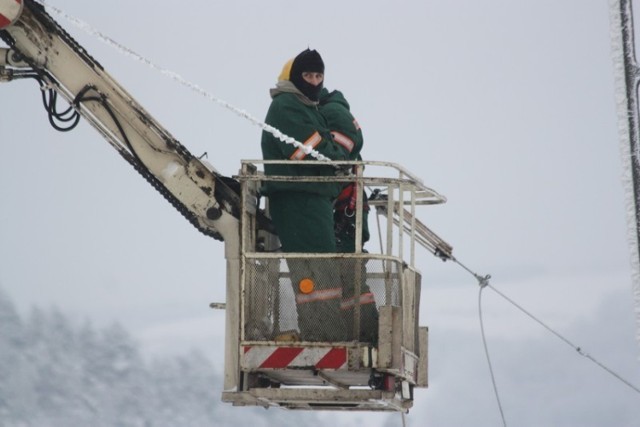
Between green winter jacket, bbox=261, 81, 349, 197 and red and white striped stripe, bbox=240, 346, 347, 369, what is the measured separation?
4.52ft

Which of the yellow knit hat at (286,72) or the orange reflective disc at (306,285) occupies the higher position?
the yellow knit hat at (286,72)

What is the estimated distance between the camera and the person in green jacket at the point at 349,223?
9.24m

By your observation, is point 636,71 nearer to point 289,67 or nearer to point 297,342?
point 297,342

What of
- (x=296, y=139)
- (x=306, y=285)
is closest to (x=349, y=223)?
(x=296, y=139)

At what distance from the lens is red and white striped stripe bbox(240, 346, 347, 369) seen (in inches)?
357

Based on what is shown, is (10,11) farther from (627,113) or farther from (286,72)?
(627,113)

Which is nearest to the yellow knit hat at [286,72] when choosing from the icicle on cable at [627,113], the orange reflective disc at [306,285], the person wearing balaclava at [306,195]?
the person wearing balaclava at [306,195]

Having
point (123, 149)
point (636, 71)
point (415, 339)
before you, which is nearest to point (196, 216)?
point (123, 149)

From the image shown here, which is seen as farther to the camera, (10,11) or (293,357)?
(10,11)

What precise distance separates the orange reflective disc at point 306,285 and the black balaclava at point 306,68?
182 centimetres

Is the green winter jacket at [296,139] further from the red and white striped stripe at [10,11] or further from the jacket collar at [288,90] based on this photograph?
the red and white striped stripe at [10,11]

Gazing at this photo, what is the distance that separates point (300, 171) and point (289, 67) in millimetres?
1044

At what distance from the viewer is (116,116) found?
10.1m

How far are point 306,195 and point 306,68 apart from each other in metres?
1.22
